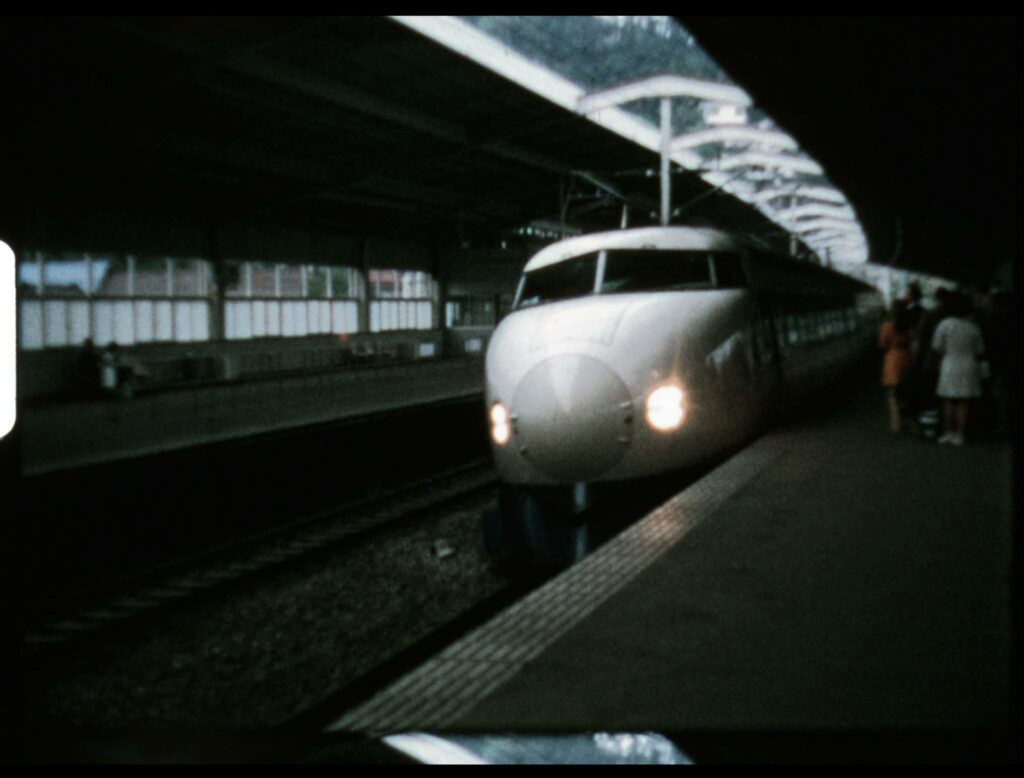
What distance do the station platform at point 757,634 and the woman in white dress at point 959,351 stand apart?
6.95 feet

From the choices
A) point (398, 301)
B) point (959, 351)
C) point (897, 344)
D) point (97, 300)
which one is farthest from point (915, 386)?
point (398, 301)

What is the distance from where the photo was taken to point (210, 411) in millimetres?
16922

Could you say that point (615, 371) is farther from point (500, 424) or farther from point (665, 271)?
point (665, 271)

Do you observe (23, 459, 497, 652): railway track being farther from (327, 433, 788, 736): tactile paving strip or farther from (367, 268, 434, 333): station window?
(367, 268, 434, 333): station window

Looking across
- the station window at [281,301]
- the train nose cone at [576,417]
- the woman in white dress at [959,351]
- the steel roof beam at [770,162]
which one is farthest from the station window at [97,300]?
the woman in white dress at [959,351]

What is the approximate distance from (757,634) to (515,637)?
38.8 inches

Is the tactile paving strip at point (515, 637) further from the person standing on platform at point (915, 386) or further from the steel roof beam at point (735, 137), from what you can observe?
the steel roof beam at point (735, 137)

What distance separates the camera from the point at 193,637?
20.5 feet

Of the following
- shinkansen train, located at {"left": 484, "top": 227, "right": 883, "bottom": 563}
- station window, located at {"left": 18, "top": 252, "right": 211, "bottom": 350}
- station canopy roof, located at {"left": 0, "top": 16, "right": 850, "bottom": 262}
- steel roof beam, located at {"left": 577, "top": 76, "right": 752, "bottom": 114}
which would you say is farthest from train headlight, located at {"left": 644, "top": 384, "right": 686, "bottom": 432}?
station window, located at {"left": 18, "top": 252, "right": 211, "bottom": 350}

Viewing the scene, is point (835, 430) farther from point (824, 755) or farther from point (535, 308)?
point (824, 755)

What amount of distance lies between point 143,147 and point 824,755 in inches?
595

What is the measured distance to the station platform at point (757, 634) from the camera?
124 inches

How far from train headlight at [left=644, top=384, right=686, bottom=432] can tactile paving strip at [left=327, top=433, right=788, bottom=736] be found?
2.04ft

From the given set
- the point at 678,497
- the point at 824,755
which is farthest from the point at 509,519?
the point at 824,755
